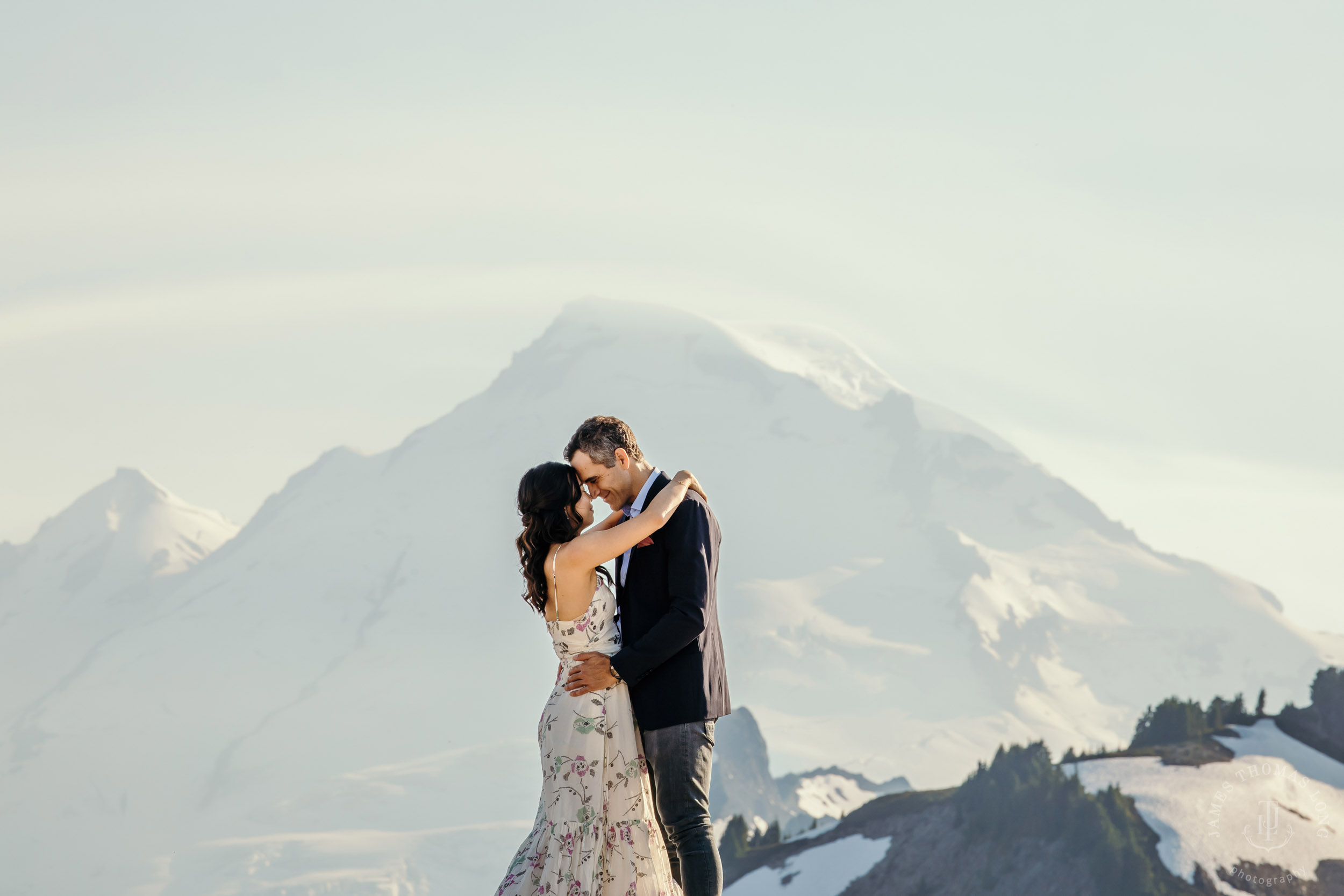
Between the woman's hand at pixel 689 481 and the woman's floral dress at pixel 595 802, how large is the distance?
0.62 metres

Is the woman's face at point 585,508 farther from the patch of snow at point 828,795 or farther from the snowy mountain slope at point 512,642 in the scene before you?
the snowy mountain slope at point 512,642

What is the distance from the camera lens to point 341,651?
338 feet

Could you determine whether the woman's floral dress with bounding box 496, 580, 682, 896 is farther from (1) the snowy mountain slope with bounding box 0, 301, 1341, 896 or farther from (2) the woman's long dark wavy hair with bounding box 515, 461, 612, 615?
(1) the snowy mountain slope with bounding box 0, 301, 1341, 896

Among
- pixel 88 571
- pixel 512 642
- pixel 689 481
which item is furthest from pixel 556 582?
pixel 88 571

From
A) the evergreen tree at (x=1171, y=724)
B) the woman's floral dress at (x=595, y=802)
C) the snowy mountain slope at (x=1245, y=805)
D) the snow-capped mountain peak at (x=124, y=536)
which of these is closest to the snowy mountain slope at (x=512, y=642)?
the snow-capped mountain peak at (x=124, y=536)

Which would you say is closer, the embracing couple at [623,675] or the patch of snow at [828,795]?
the embracing couple at [623,675]

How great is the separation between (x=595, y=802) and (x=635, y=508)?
129 cm

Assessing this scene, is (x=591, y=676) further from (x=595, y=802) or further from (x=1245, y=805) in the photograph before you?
(x=1245, y=805)

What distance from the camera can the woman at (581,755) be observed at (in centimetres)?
512

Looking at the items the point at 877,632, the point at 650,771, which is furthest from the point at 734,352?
the point at 650,771

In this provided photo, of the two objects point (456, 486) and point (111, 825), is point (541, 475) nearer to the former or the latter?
point (111, 825)

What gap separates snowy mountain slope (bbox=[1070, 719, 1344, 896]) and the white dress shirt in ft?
41.2

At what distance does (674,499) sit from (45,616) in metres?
138

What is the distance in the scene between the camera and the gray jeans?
5.04 metres
